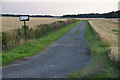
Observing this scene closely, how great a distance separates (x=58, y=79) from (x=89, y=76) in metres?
1.14

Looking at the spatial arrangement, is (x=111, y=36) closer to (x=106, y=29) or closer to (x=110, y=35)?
(x=110, y=35)

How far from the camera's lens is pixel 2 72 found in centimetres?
986

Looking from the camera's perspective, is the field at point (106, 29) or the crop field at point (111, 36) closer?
the crop field at point (111, 36)

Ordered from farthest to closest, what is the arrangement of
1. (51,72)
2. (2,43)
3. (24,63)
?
(2,43), (24,63), (51,72)

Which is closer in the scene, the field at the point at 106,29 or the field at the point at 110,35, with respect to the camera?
the field at the point at 110,35

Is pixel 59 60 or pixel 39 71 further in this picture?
pixel 59 60

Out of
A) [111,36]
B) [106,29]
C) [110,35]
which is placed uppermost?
[106,29]

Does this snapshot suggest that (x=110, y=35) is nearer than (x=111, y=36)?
No

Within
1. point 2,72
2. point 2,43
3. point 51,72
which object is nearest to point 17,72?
point 2,72

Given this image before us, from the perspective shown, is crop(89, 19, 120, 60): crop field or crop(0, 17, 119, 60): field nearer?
crop(89, 19, 120, 60): crop field

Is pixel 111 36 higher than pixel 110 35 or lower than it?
lower

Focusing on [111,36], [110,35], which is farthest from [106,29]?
[111,36]

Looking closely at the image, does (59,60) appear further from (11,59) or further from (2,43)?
(2,43)

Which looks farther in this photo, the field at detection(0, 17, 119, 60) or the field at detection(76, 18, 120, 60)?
the field at detection(0, 17, 119, 60)
